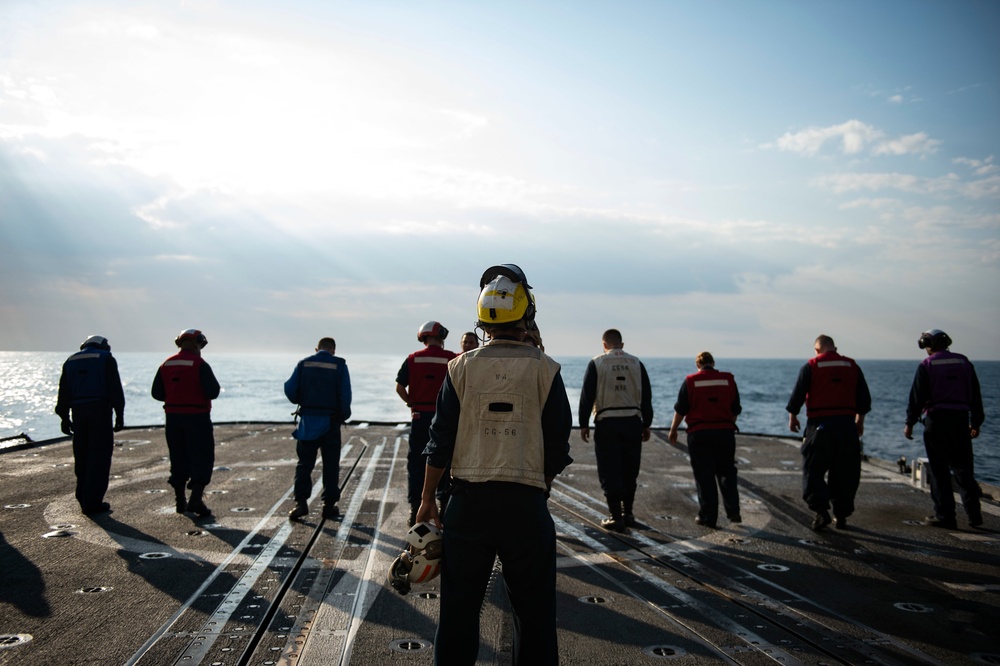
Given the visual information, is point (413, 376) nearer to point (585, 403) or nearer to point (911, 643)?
point (585, 403)

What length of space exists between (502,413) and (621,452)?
5491 millimetres

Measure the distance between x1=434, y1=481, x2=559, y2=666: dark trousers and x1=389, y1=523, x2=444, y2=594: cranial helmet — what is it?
0.10m

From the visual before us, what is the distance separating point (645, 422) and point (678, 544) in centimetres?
166

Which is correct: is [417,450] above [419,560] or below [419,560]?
below

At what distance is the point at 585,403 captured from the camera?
8.83m

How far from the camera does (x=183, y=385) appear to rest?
29.4ft

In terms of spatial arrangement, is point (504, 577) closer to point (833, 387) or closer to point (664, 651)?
point (664, 651)

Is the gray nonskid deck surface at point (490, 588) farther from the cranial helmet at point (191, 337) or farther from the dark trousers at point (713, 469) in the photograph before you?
the cranial helmet at point (191, 337)

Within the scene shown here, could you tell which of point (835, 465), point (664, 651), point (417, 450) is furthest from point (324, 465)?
point (835, 465)

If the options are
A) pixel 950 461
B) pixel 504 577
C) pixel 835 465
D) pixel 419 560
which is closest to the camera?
pixel 504 577

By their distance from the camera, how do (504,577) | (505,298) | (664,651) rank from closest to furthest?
1. (504,577)
2. (505,298)
3. (664,651)

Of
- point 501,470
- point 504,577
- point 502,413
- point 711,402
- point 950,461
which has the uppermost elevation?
point 502,413

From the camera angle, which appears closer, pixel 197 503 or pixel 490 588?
pixel 490 588

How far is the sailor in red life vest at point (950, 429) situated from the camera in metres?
8.59
